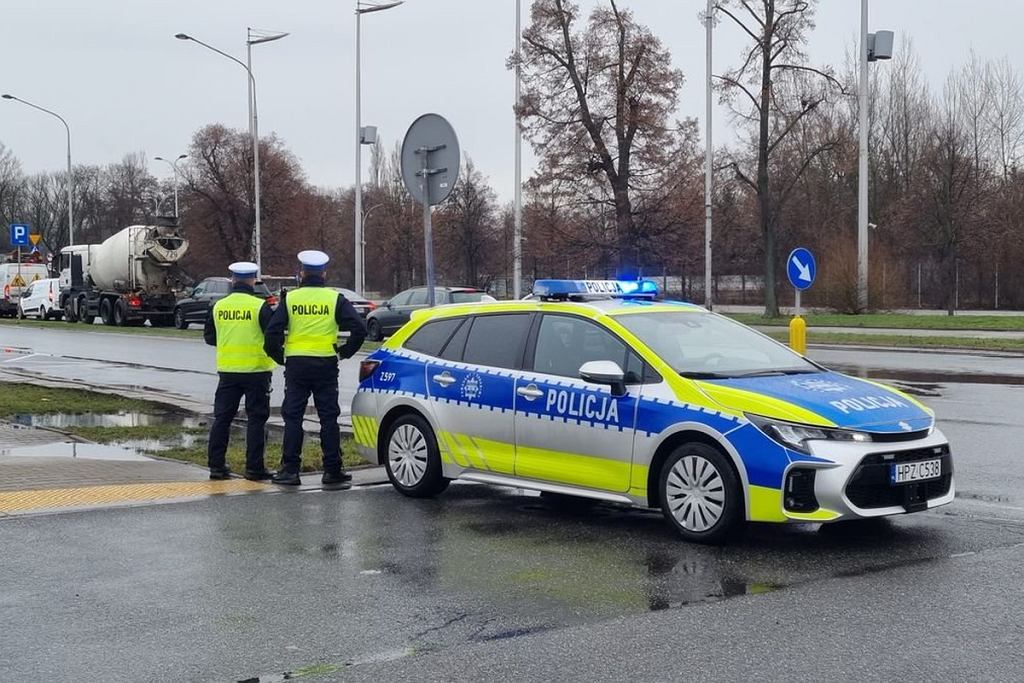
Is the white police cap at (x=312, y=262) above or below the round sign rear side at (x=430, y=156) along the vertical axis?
below

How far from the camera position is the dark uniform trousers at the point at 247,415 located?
1000cm

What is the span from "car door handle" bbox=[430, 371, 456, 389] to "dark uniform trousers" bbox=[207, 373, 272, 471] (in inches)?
75.1

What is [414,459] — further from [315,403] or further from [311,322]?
[311,322]

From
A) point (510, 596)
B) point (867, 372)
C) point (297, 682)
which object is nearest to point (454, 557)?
point (510, 596)

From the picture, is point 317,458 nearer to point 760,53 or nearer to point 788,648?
point 788,648

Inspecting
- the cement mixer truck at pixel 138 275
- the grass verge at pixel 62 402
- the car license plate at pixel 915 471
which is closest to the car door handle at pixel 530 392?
the car license plate at pixel 915 471

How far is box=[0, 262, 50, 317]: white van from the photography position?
53031mm

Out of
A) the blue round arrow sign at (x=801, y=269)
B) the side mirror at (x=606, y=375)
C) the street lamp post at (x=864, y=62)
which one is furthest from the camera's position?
the street lamp post at (x=864, y=62)

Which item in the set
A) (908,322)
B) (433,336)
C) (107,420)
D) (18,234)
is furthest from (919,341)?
(18,234)

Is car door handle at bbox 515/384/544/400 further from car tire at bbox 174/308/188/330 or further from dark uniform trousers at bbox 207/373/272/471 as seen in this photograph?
car tire at bbox 174/308/188/330

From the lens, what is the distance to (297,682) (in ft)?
15.9

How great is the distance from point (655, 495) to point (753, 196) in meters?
56.2

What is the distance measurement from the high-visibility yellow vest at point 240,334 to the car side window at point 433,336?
1.42m

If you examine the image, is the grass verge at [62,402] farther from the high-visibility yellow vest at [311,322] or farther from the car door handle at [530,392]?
the car door handle at [530,392]
